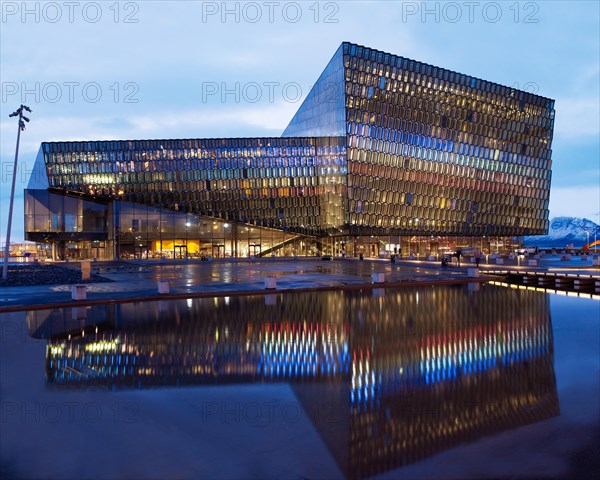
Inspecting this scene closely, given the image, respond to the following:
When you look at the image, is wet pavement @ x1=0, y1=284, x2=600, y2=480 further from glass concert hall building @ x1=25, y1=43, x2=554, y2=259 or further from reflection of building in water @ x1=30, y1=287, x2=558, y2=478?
glass concert hall building @ x1=25, y1=43, x2=554, y2=259

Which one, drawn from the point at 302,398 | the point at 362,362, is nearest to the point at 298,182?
the point at 362,362

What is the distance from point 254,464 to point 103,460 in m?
1.92

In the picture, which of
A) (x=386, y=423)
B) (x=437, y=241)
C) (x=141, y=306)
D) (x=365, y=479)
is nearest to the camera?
(x=365, y=479)

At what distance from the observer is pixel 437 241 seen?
90.3 m

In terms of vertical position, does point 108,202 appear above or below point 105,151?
below

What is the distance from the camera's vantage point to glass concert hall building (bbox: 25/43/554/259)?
78188mm

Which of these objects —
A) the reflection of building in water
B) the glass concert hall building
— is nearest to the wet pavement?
the reflection of building in water

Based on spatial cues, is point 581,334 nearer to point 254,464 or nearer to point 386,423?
point 386,423

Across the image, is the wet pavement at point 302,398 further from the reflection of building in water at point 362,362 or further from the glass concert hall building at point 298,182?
the glass concert hall building at point 298,182

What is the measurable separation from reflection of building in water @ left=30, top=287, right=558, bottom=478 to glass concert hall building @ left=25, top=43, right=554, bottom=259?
196 ft

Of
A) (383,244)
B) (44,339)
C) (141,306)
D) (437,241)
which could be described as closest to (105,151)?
(383,244)

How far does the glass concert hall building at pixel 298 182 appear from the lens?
3078 inches

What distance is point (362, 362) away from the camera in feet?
37.3

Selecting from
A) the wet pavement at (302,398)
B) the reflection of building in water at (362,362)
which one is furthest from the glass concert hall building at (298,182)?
the wet pavement at (302,398)
